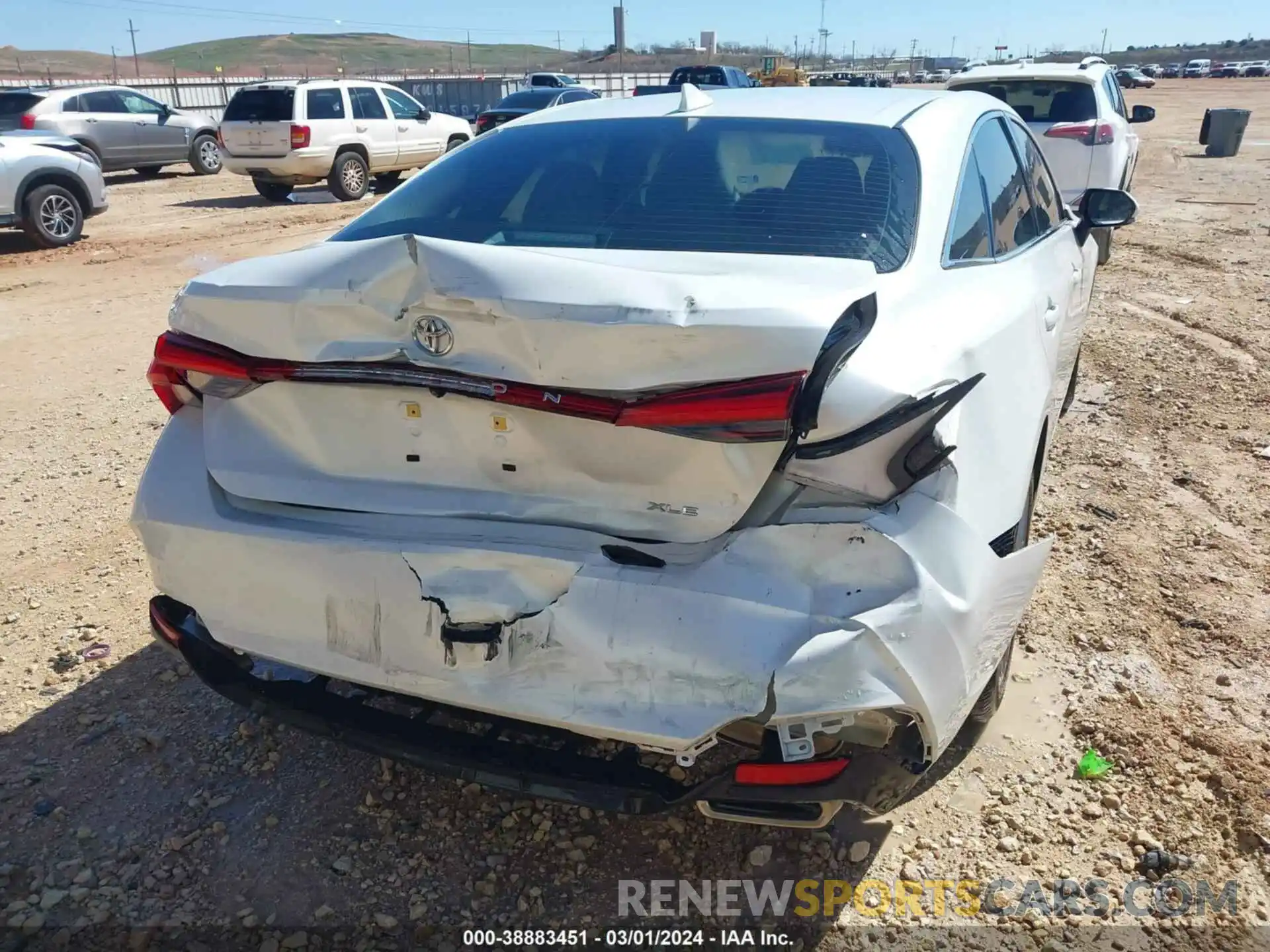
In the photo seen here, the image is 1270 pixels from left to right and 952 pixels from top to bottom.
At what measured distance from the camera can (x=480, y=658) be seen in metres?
1.99

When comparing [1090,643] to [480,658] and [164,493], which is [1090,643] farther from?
[164,493]

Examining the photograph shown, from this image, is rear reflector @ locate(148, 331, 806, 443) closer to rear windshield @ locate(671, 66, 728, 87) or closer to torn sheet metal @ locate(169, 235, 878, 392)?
torn sheet metal @ locate(169, 235, 878, 392)

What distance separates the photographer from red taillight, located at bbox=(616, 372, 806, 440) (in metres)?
1.79

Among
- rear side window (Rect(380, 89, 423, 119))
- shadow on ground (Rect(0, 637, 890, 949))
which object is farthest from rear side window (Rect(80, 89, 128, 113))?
shadow on ground (Rect(0, 637, 890, 949))

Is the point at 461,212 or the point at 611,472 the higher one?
the point at 461,212

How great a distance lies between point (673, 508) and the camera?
6.37ft

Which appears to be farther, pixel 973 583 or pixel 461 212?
pixel 461 212

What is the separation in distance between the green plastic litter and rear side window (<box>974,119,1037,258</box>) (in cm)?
145

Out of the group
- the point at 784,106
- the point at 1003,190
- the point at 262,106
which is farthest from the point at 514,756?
the point at 262,106

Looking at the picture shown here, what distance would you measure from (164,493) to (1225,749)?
9.53 feet

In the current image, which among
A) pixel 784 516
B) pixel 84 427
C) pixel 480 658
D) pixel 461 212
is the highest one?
pixel 461 212

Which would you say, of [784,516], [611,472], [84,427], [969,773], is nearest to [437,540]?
[611,472]

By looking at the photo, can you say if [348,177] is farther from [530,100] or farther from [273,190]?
[530,100]

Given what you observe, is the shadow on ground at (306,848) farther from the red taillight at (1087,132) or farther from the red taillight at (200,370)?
the red taillight at (1087,132)
